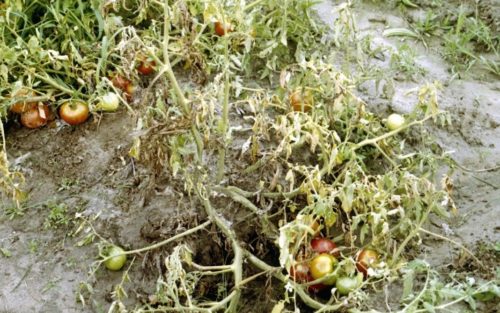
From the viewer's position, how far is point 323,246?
2.67 meters

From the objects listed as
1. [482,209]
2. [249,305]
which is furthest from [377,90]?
[249,305]

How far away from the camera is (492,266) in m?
2.60

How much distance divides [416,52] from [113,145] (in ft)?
5.11

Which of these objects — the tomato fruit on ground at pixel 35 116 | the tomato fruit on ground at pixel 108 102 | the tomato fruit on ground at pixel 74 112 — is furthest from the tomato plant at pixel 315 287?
the tomato fruit on ground at pixel 35 116

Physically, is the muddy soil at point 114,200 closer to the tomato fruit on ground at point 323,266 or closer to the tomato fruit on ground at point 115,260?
the tomato fruit on ground at point 115,260

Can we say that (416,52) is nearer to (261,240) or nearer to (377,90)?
(377,90)

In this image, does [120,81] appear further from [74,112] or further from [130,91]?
[74,112]

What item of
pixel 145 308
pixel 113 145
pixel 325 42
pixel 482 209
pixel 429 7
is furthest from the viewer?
pixel 429 7

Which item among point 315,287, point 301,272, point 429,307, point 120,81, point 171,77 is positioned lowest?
point 315,287

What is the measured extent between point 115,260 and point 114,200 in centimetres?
32

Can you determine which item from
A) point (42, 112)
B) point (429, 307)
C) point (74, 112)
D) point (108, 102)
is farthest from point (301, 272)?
point (42, 112)

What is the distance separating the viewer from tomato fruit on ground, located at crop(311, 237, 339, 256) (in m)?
2.65

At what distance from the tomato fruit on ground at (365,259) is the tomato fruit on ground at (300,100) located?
0.64 m

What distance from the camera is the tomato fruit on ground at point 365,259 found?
8.48 feet
